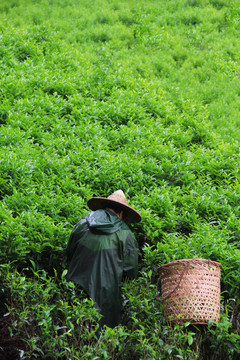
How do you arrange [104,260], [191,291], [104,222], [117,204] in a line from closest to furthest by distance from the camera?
[191,291] < [104,260] < [104,222] < [117,204]

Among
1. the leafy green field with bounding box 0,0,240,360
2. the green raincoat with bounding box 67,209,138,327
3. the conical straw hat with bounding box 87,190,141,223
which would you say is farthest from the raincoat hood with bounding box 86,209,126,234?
the leafy green field with bounding box 0,0,240,360

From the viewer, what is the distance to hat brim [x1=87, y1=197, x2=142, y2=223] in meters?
5.68

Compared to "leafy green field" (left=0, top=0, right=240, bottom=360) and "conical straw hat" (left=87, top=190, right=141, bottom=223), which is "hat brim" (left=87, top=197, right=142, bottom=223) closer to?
"conical straw hat" (left=87, top=190, right=141, bottom=223)

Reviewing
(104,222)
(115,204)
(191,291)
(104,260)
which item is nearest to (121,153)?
(115,204)

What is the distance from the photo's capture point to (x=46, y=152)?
27.0 feet

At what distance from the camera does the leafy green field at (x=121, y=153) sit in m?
4.77

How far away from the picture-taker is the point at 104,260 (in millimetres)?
5188

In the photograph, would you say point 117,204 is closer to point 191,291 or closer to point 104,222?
point 104,222

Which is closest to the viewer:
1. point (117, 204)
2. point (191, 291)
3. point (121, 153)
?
point (191, 291)

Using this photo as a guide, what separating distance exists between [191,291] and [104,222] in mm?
1239

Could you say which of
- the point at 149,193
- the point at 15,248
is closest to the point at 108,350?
the point at 15,248

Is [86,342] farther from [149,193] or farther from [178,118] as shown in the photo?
[178,118]

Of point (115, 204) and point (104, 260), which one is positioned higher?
point (115, 204)

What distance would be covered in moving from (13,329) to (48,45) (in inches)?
359
